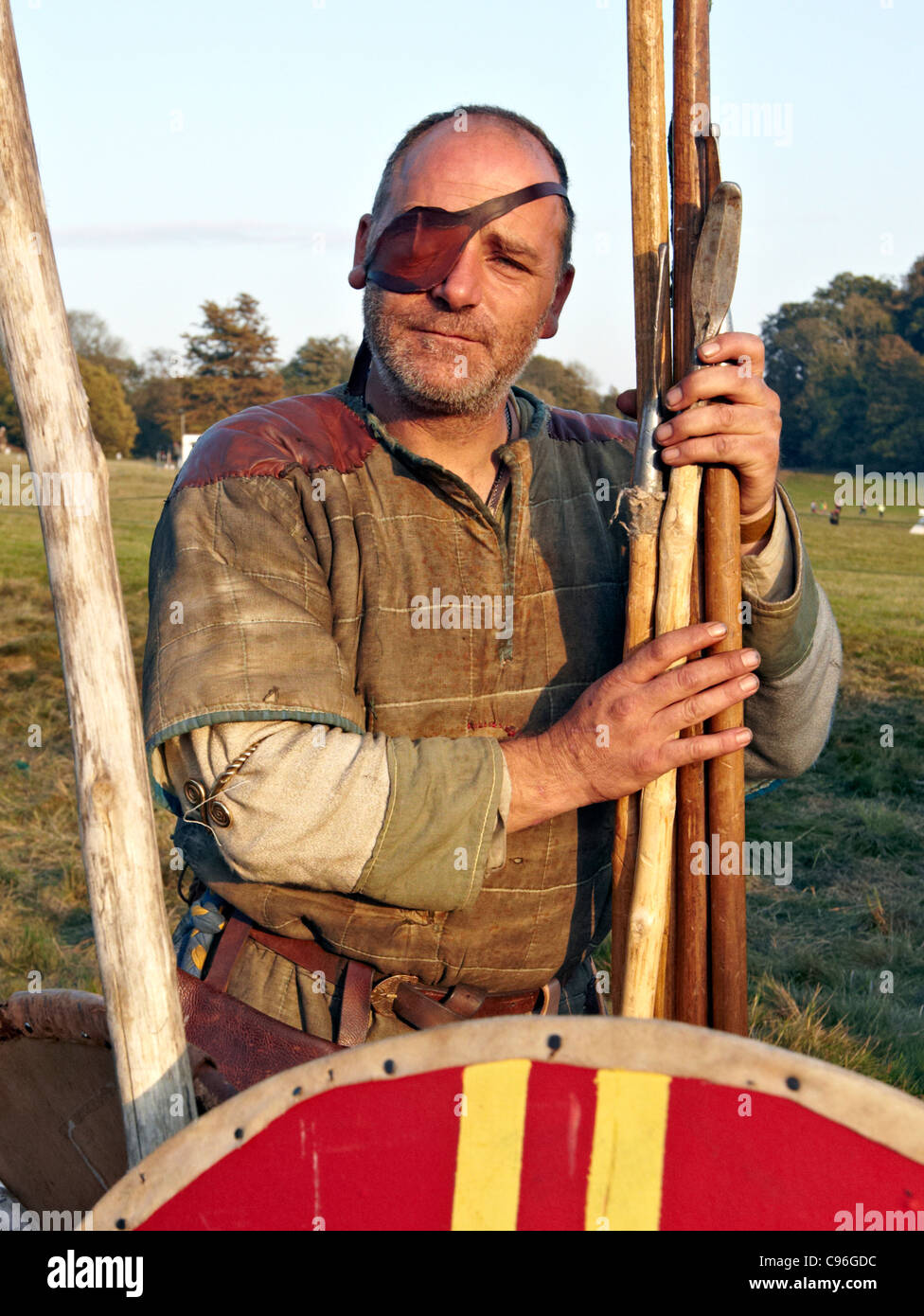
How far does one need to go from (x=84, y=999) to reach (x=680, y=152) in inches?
71.5

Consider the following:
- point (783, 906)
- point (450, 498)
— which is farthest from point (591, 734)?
point (783, 906)

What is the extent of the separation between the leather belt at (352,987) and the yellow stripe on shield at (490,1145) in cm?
78

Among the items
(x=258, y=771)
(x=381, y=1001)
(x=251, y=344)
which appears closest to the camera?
(x=258, y=771)

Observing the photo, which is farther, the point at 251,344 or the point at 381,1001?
the point at 251,344

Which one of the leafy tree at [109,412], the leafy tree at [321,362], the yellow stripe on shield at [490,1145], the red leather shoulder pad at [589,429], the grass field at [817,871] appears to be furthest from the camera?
the leafy tree at [109,412]

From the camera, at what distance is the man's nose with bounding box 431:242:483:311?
2281 millimetres

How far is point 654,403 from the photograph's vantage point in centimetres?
207

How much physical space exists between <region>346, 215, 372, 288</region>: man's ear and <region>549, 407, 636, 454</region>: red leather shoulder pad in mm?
533

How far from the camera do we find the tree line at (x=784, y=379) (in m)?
41.8

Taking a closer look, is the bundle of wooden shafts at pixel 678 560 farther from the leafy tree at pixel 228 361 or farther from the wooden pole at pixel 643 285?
the leafy tree at pixel 228 361

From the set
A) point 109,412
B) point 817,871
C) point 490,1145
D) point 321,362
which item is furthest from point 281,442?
point 109,412

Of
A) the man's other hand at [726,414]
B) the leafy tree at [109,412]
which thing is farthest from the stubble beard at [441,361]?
the leafy tree at [109,412]

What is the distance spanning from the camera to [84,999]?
2.20 metres
